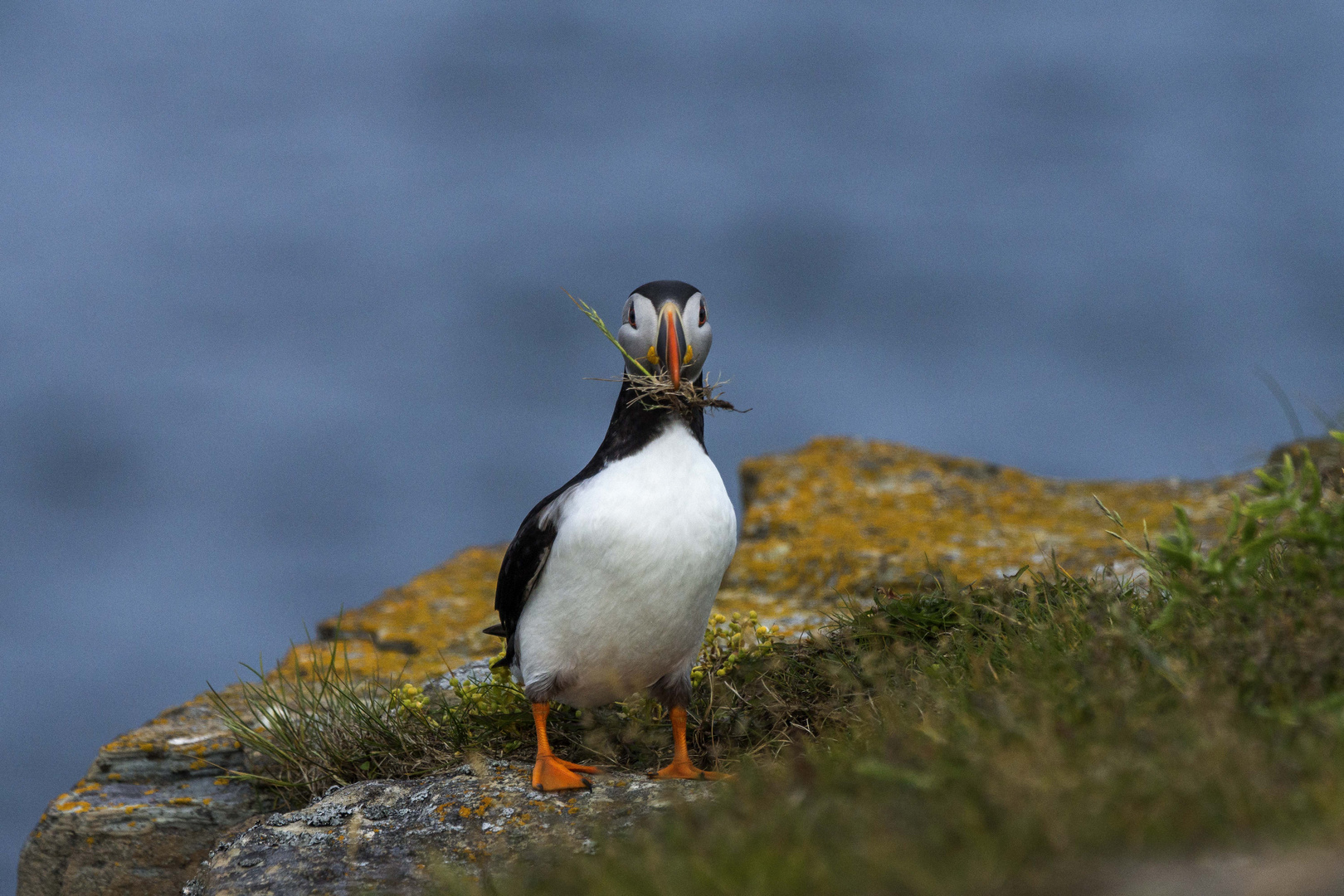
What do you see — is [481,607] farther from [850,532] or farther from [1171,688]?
[1171,688]

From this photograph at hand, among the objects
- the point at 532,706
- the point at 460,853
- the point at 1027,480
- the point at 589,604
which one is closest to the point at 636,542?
the point at 589,604

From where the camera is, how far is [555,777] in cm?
491

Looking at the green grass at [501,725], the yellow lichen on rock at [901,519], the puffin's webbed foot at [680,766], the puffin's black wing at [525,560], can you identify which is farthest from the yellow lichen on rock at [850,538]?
the puffin's black wing at [525,560]

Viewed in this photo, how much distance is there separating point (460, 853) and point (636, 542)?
4.66ft

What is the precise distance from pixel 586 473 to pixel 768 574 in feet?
11.0

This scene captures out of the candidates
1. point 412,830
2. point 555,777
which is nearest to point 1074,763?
point 555,777

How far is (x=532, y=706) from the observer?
5359 mm

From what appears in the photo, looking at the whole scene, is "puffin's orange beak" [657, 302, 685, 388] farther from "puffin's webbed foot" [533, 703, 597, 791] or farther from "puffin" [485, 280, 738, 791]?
"puffin's webbed foot" [533, 703, 597, 791]

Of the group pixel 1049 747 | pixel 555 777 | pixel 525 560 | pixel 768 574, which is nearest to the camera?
pixel 1049 747

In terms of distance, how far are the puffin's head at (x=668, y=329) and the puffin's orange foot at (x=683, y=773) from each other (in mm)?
1649

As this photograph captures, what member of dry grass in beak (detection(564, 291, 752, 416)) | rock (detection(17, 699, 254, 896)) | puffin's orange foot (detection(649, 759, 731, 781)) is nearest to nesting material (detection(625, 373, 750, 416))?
dry grass in beak (detection(564, 291, 752, 416))

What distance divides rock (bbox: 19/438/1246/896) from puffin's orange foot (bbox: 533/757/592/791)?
1.20 m

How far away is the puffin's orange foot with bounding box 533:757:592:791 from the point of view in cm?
487

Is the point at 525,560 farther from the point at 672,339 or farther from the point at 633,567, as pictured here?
the point at 672,339
